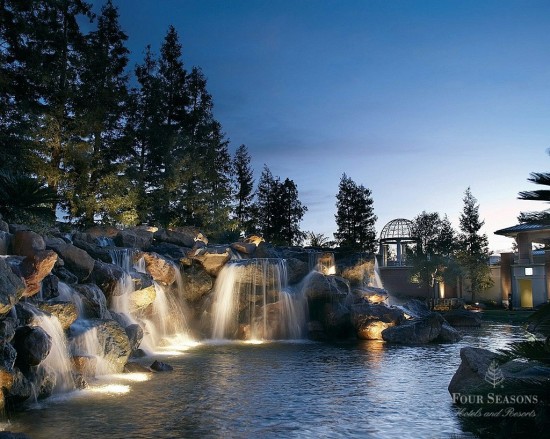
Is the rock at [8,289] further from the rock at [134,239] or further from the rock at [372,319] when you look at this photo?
the rock at [134,239]

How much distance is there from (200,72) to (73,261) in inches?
1428

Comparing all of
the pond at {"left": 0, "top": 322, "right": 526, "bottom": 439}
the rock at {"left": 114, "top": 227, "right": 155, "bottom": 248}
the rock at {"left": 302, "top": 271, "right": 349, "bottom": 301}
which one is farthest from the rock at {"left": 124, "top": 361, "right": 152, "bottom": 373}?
the rock at {"left": 114, "top": 227, "right": 155, "bottom": 248}


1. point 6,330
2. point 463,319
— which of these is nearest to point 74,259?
point 6,330

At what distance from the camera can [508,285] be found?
52.5 m

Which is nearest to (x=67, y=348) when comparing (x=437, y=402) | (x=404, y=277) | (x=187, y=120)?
(x=437, y=402)

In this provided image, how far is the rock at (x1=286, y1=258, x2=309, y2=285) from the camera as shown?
3023 cm

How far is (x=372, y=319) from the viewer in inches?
1022

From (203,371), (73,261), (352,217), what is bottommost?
(203,371)

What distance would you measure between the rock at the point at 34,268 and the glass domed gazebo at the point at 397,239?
4980 cm

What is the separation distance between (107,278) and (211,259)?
10.2 meters

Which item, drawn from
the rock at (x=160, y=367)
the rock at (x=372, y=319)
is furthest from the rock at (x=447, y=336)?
the rock at (x=160, y=367)

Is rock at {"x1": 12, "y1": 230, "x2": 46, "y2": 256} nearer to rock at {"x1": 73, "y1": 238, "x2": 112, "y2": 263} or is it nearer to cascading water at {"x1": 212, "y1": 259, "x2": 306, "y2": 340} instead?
rock at {"x1": 73, "y1": 238, "x2": 112, "y2": 263}

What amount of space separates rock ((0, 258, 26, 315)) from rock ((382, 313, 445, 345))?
17734mm

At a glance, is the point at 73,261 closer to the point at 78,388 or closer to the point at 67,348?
the point at 67,348
